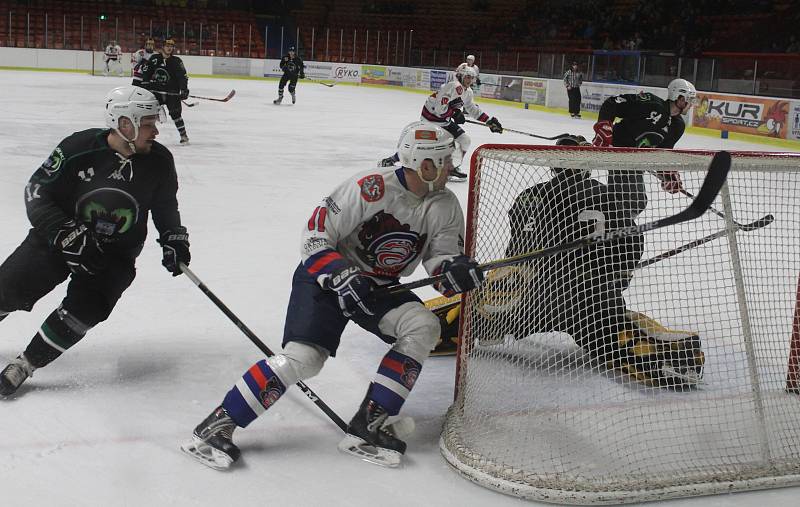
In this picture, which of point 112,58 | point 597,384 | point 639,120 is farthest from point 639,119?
point 112,58

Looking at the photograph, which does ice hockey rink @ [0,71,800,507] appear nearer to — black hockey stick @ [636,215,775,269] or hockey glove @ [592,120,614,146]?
black hockey stick @ [636,215,775,269]

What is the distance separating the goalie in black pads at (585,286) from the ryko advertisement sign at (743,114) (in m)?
9.75

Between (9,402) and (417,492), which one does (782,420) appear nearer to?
(417,492)

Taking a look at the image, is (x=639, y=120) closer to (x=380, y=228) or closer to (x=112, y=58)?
(x=380, y=228)

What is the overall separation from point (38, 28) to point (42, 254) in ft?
72.6

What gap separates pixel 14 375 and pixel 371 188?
4.17 feet

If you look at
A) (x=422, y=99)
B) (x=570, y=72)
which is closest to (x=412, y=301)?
(x=570, y=72)

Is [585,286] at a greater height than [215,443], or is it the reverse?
[585,286]

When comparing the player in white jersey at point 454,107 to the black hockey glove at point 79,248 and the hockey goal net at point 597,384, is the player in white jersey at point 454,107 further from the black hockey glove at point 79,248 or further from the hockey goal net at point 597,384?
the black hockey glove at point 79,248

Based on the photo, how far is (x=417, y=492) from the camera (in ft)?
7.70

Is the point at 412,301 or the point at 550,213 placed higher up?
the point at 550,213

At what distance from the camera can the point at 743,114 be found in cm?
1249

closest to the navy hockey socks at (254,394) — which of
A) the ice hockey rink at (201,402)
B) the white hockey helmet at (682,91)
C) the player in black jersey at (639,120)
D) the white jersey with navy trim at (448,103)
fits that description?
the ice hockey rink at (201,402)

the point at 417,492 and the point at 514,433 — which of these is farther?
the point at 514,433
